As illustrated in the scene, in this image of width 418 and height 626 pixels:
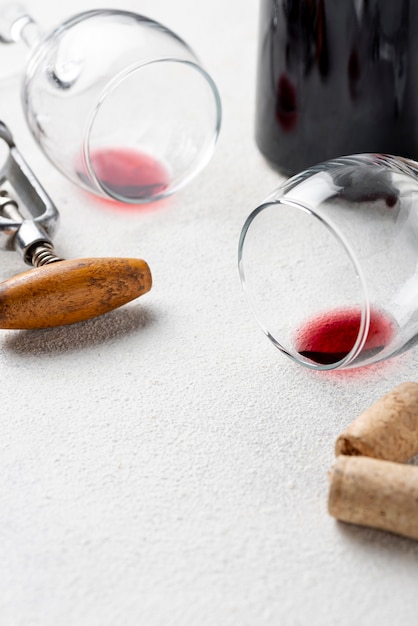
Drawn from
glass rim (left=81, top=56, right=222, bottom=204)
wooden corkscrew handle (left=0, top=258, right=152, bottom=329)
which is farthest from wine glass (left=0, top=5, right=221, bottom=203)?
wooden corkscrew handle (left=0, top=258, right=152, bottom=329)

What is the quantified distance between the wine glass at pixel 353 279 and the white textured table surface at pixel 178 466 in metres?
0.02

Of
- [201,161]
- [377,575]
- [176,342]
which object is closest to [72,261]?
[176,342]

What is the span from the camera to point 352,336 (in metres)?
0.67

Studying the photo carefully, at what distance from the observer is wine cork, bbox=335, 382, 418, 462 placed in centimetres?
56

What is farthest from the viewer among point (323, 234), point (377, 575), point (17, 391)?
point (323, 234)

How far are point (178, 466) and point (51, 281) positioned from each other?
18 centimetres

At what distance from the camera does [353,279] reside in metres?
0.75

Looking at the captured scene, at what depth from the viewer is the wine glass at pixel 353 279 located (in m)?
0.61

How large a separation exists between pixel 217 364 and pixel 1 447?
0.17 m

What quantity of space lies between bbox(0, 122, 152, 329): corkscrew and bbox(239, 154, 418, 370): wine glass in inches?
3.8

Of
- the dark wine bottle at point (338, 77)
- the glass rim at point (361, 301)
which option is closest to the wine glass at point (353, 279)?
the glass rim at point (361, 301)

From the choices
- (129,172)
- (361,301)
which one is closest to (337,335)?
(361,301)

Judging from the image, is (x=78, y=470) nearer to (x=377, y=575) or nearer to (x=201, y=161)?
(x=377, y=575)

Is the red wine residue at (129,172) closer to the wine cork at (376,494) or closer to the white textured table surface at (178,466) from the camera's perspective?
the white textured table surface at (178,466)
